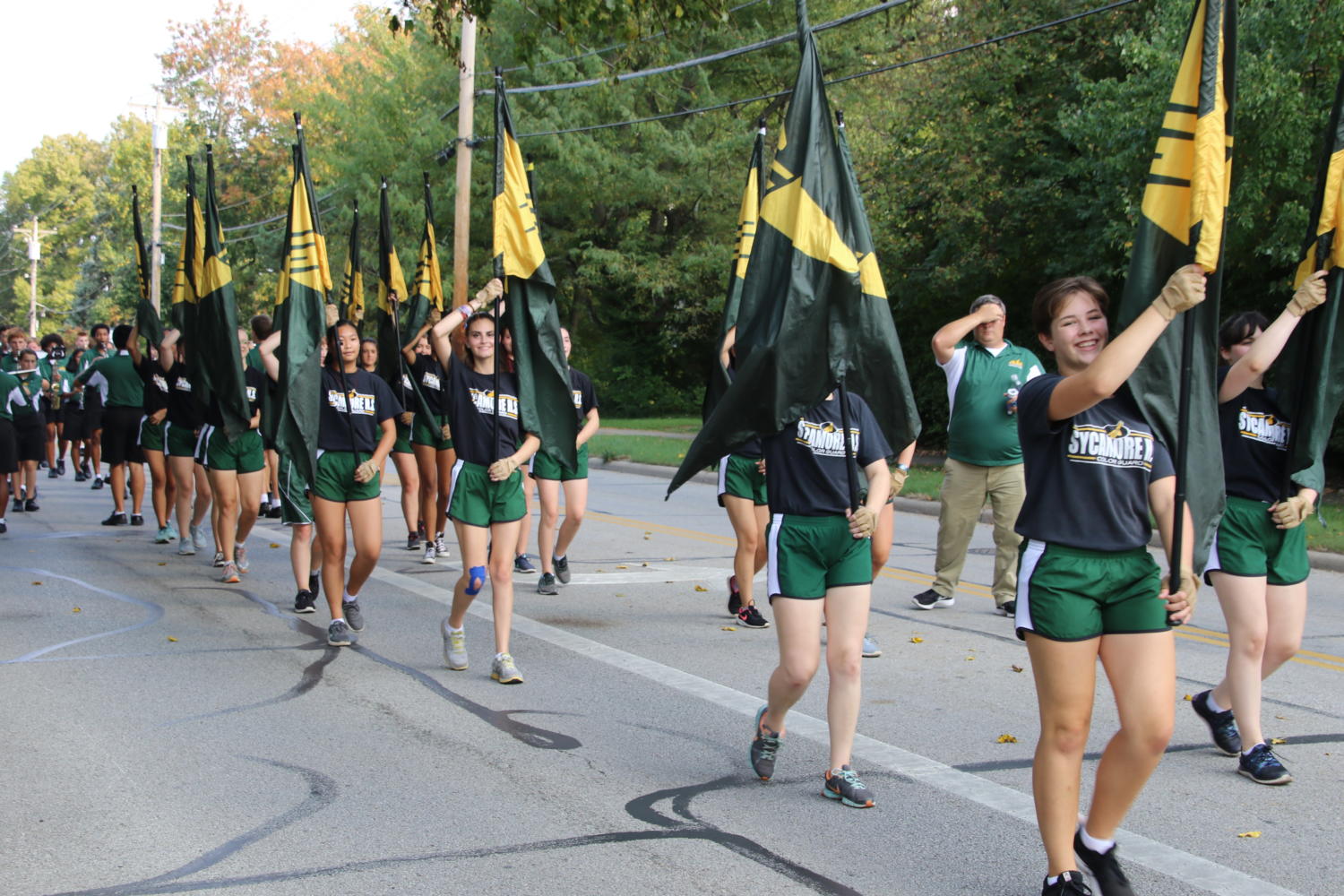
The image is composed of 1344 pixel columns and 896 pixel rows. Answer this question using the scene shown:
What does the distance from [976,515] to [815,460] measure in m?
4.48

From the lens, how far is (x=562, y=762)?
5.29m

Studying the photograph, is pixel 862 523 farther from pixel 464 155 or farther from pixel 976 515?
pixel 464 155

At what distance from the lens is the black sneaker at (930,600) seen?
353 inches

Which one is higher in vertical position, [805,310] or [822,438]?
[805,310]

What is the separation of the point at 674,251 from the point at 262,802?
29820mm

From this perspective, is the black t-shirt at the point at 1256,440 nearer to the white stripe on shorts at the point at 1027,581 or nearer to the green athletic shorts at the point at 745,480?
the white stripe on shorts at the point at 1027,581

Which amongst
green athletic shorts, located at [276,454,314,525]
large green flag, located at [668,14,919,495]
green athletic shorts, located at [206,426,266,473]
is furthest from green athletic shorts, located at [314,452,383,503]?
large green flag, located at [668,14,919,495]

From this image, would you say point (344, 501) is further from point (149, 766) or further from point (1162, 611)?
point (1162, 611)

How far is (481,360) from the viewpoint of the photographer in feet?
23.2

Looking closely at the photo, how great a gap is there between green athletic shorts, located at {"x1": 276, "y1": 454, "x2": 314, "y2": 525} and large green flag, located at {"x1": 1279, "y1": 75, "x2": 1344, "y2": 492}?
18.9 feet

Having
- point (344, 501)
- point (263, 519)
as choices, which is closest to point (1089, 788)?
point (344, 501)

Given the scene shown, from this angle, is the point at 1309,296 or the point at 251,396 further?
the point at 251,396

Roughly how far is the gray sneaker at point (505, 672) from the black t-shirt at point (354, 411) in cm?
188

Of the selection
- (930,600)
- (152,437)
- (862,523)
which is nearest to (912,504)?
(930,600)
